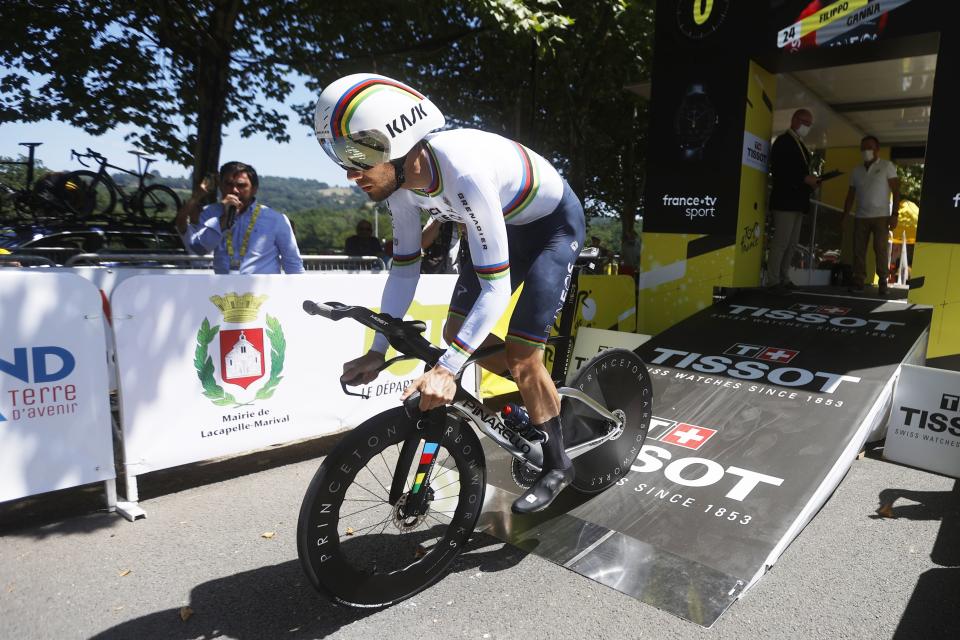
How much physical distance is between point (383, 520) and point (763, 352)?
3710mm

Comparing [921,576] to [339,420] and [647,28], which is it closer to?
[339,420]

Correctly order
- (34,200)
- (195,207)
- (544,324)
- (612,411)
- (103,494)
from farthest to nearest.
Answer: (34,200) < (195,207) < (103,494) < (612,411) < (544,324)

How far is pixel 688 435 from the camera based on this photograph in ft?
14.4

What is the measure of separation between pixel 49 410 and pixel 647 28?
14988 mm

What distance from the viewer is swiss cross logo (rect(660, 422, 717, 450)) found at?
14.0ft

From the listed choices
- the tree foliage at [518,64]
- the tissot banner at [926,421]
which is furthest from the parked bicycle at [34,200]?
the tissot banner at [926,421]

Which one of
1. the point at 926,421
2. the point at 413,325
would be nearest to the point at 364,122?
the point at 413,325

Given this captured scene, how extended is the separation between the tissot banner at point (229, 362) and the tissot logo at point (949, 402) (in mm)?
4358

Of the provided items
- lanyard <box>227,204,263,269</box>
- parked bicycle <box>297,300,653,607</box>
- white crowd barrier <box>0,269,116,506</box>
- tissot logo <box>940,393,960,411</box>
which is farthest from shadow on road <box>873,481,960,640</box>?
lanyard <box>227,204,263,269</box>

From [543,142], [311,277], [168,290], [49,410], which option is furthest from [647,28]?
[49,410]

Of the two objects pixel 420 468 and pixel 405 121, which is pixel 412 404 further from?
pixel 405 121

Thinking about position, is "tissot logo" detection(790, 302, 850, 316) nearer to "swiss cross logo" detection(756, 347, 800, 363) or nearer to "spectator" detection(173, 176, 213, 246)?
"swiss cross logo" detection(756, 347, 800, 363)

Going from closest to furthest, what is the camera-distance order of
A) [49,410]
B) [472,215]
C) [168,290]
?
[472,215] → [49,410] → [168,290]

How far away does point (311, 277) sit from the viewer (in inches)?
190
